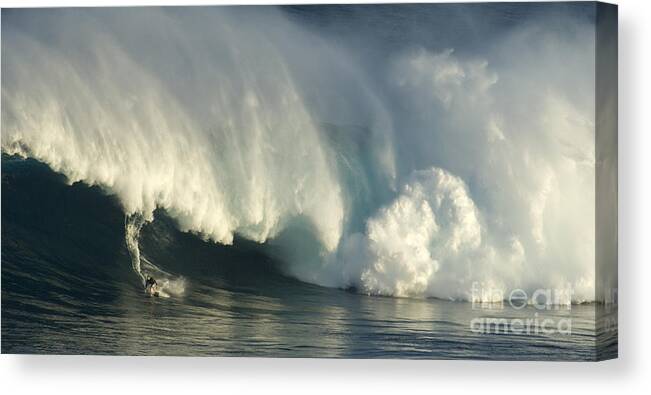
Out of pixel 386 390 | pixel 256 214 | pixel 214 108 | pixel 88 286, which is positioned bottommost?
pixel 386 390

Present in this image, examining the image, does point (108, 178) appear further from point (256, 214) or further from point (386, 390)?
point (386, 390)

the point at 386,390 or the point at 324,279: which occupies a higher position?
the point at 324,279

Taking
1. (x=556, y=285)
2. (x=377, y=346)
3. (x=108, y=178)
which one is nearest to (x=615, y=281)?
(x=556, y=285)

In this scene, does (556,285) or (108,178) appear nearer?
(556,285)

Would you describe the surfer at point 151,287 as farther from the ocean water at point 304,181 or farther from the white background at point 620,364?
the white background at point 620,364

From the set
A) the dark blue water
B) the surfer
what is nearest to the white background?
the dark blue water

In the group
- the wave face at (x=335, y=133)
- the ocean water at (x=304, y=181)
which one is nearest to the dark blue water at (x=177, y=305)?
the ocean water at (x=304, y=181)
